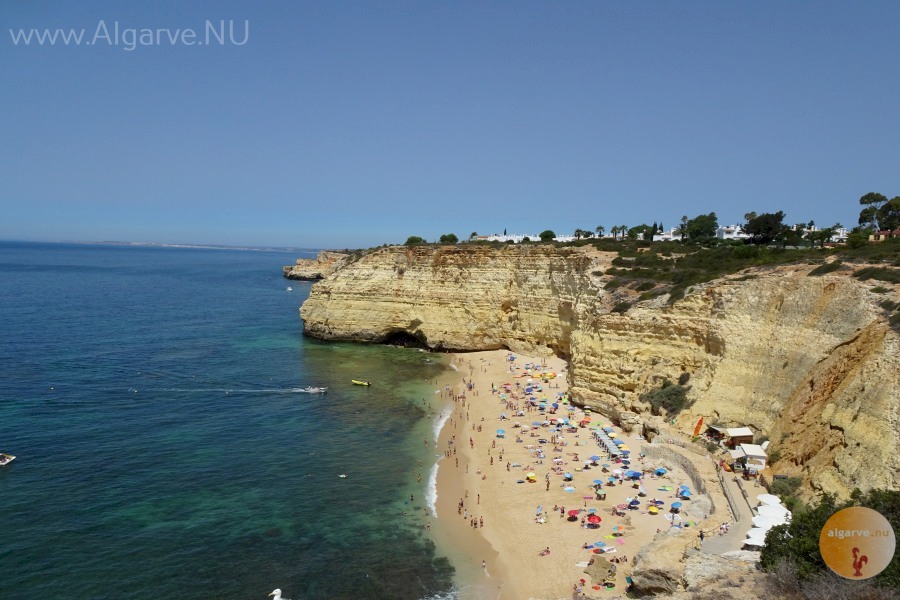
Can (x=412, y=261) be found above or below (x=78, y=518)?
above

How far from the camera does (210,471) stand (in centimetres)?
2364

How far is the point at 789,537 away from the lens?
42.1ft

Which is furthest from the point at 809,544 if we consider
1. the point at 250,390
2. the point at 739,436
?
the point at 250,390

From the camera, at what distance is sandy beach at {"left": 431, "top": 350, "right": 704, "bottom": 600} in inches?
673

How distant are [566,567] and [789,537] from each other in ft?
23.0

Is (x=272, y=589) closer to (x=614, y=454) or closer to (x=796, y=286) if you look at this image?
(x=614, y=454)

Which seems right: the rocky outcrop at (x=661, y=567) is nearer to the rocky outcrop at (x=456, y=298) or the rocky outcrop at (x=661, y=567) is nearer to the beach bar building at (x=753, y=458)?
the beach bar building at (x=753, y=458)

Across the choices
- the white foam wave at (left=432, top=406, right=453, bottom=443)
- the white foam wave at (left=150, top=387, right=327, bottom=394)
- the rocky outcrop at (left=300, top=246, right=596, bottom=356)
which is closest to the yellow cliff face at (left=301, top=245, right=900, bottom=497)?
the rocky outcrop at (left=300, top=246, right=596, bottom=356)

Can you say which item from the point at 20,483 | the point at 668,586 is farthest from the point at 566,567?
the point at 20,483

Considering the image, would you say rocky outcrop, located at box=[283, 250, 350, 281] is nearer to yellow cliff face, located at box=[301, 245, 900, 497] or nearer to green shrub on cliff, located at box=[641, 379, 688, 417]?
yellow cliff face, located at box=[301, 245, 900, 497]

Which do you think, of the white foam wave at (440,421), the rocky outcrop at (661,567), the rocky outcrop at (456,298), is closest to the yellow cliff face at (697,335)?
the rocky outcrop at (456,298)

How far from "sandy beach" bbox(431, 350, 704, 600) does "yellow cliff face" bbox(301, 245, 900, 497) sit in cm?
391

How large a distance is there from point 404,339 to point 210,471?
98.7 feet

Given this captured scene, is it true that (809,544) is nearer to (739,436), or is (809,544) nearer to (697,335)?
(739,436)
